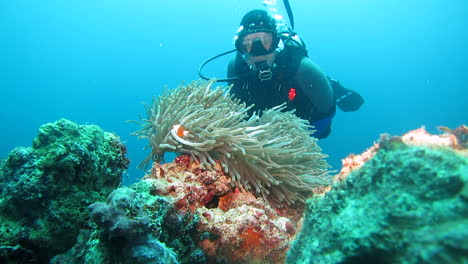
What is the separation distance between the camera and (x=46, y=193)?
175 centimetres

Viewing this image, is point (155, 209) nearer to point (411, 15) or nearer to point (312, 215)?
point (312, 215)

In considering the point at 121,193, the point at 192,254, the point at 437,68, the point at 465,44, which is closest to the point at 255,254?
the point at 192,254

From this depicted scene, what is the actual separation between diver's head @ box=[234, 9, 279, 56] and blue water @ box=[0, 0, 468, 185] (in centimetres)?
7089

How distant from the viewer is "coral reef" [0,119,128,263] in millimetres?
1694

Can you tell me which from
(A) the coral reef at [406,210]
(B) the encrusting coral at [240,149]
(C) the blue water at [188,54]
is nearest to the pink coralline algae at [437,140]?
(A) the coral reef at [406,210]

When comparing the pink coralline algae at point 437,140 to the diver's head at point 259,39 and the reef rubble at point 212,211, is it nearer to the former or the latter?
the reef rubble at point 212,211

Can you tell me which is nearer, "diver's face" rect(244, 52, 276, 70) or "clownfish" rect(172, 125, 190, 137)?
"clownfish" rect(172, 125, 190, 137)

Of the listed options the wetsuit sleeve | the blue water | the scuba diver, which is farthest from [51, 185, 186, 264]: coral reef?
the blue water

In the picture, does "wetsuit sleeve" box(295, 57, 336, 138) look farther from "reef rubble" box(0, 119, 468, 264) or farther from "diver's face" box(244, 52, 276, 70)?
"reef rubble" box(0, 119, 468, 264)

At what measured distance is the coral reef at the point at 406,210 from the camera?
2.53 ft

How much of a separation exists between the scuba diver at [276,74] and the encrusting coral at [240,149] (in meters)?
2.60

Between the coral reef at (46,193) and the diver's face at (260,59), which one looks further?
the diver's face at (260,59)

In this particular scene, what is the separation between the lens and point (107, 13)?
260 feet

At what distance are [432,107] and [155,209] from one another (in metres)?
101
